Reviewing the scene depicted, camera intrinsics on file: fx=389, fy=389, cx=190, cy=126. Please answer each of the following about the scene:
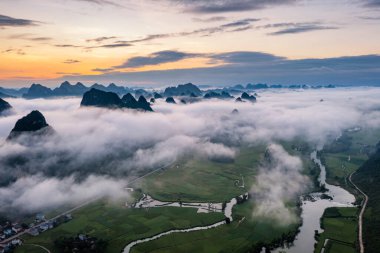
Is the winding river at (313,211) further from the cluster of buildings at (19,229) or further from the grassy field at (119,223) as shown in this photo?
the cluster of buildings at (19,229)

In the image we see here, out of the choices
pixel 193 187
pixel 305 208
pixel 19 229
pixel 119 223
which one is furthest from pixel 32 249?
pixel 305 208

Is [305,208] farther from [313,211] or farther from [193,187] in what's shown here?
[193,187]

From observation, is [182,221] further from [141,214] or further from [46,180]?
[46,180]

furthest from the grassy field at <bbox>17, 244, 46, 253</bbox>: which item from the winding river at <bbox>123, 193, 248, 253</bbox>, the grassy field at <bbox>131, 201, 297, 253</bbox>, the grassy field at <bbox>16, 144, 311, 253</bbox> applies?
the winding river at <bbox>123, 193, 248, 253</bbox>

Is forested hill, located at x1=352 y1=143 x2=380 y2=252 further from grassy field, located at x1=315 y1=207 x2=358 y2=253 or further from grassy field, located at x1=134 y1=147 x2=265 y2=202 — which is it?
grassy field, located at x1=134 y1=147 x2=265 y2=202

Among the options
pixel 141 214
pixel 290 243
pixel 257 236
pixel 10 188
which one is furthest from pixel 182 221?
pixel 10 188

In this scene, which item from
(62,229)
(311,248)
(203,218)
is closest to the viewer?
(311,248)

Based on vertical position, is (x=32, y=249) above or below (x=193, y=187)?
below
